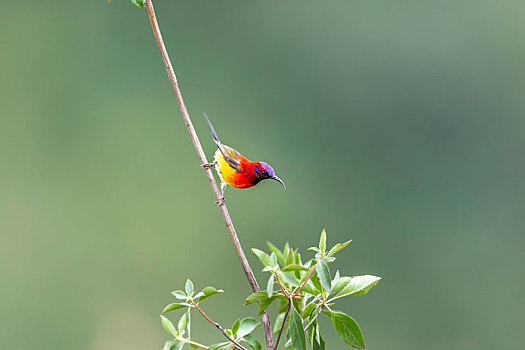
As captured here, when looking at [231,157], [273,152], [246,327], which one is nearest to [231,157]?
[231,157]

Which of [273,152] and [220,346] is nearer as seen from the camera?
[220,346]

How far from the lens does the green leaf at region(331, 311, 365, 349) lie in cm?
49

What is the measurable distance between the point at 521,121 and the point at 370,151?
0.68 metres

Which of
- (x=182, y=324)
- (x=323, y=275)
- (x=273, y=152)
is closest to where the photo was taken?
(x=323, y=275)

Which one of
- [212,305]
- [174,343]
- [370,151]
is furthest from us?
[370,151]

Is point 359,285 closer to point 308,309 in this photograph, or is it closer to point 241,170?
point 308,309

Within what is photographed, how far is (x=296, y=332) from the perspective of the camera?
48cm

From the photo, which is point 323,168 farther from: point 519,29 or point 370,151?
point 519,29

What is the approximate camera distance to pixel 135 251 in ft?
6.66

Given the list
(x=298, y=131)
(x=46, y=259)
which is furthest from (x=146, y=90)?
(x=46, y=259)

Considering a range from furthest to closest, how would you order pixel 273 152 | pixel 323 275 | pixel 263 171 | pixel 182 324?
1. pixel 273 152
2. pixel 263 171
3. pixel 182 324
4. pixel 323 275

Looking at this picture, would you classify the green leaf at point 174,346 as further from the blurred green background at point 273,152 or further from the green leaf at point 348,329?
the blurred green background at point 273,152

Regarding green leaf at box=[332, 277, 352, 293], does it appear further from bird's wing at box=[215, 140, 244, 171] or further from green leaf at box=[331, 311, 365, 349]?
bird's wing at box=[215, 140, 244, 171]

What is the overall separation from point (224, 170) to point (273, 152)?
49.8 inches
